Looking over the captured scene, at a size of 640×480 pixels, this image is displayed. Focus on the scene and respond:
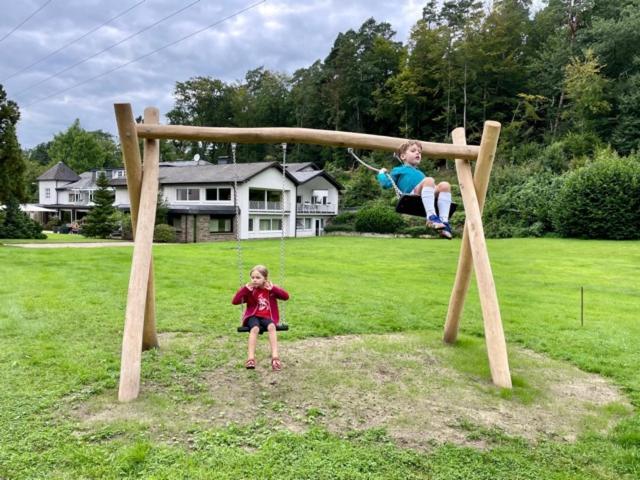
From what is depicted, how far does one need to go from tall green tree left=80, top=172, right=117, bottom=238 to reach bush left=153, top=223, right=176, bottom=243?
5.88m

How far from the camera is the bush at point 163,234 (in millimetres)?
32125

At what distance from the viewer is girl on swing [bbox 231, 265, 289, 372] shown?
5301 millimetres

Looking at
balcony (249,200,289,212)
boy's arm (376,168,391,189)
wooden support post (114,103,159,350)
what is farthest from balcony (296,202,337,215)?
wooden support post (114,103,159,350)

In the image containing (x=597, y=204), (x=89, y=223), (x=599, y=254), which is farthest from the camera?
(x=89, y=223)

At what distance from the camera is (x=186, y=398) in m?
4.48

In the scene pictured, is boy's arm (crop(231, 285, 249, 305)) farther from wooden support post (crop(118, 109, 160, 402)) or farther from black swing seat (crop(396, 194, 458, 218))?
black swing seat (crop(396, 194, 458, 218))

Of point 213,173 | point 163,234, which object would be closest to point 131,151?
point 163,234

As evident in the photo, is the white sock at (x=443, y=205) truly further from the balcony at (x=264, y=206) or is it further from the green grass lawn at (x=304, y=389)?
the balcony at (x=264, y=206)

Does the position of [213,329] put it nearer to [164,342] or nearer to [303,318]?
[164,342]

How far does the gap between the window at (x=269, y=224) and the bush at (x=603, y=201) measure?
69.4 ft

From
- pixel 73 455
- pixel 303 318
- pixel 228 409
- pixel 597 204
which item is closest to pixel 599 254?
pixel 597 204

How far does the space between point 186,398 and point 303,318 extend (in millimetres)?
3730

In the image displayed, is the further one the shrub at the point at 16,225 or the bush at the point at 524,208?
the shrub at the point at 16,225

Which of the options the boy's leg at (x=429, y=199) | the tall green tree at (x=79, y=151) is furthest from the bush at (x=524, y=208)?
the tall green tree at (x=79, y=151)
